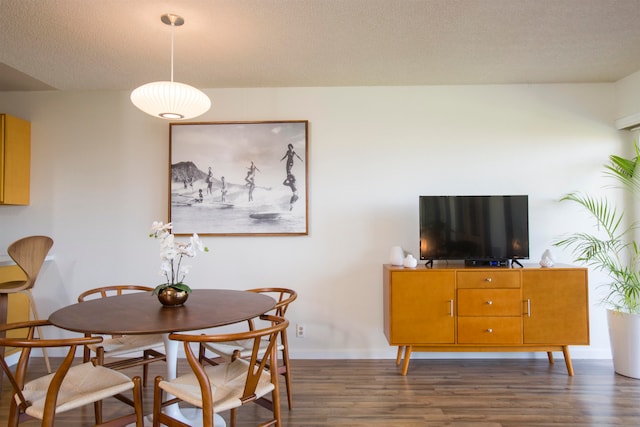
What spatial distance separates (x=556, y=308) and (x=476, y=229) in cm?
87

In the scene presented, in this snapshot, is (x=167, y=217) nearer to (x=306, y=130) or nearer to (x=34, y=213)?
(x=34, y=213)

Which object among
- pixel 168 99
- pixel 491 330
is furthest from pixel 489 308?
pixel 168 99

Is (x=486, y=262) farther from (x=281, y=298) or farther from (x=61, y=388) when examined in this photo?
(x=61, y=388)

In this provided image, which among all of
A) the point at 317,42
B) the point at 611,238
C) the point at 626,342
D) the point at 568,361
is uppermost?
the point at 317,42

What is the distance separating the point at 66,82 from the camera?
3602 mm

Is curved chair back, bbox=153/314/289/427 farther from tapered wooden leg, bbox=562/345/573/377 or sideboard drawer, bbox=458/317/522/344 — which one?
tapered wooden leg, bbox=562/345/573/377

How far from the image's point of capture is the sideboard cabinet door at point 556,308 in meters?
3.21

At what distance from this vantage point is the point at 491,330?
3221 millimetres

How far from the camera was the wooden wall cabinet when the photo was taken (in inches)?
139

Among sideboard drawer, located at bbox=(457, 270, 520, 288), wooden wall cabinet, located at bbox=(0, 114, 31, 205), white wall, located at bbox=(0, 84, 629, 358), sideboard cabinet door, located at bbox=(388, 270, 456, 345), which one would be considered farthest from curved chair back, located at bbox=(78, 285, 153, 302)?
sideboard drawer, located at bbox=(457, 270, 520, 288)

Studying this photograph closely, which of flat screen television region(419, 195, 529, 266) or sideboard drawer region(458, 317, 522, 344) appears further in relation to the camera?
flat screen television region(419, 195, 529, 266)

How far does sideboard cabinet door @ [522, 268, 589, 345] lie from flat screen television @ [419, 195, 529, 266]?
279 millimetres

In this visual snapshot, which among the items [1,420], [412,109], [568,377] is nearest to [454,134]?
[412,109]

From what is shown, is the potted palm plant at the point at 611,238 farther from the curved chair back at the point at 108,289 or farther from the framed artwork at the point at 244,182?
the curved chair back at the point at 108,289
